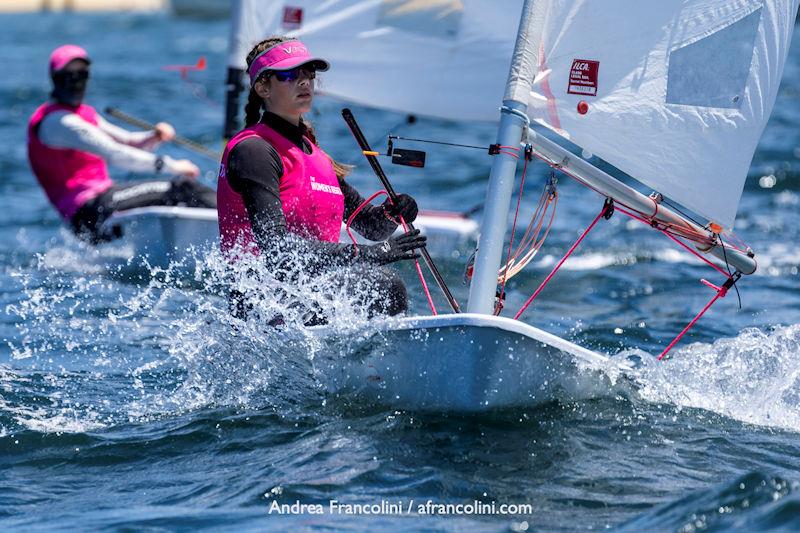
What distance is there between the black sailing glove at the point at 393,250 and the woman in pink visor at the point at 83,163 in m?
3.28

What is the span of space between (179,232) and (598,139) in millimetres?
3326

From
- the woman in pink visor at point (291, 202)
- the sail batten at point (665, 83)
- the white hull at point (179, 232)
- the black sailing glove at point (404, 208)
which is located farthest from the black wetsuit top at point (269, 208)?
the white hull at point (179, 232)

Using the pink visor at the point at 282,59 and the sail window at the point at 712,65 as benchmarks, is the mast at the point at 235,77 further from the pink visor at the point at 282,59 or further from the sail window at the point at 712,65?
the sail window at the point at 712,65

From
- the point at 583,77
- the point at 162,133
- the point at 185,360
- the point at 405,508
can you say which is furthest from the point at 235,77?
the point at 405,508

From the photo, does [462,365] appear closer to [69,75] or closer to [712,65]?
[712,65]

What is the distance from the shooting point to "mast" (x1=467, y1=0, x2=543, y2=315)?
338 centimetres

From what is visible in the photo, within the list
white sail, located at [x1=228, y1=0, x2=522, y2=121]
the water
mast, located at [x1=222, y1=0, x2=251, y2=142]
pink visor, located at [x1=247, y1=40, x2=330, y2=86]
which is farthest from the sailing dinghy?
mast, located at [x1=222, y1=0, x2=251, y2=142]

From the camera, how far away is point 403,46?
21.6ft

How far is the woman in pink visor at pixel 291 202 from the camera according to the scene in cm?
349

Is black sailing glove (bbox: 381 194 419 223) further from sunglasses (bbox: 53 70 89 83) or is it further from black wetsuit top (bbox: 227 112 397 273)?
sunglasses (bbox: 53 70 89 83)

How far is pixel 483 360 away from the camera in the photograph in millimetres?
3283

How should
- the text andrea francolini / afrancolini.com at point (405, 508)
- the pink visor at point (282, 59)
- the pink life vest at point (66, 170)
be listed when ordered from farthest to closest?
the pink life vest at point (66, 170) → the pink visor at point (282, 59) → the text andrea francolini / afrancolini.com at point (405, 508)

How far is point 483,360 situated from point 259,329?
2.49 feet

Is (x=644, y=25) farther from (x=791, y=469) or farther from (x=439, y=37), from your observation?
(x=439, y=37)
